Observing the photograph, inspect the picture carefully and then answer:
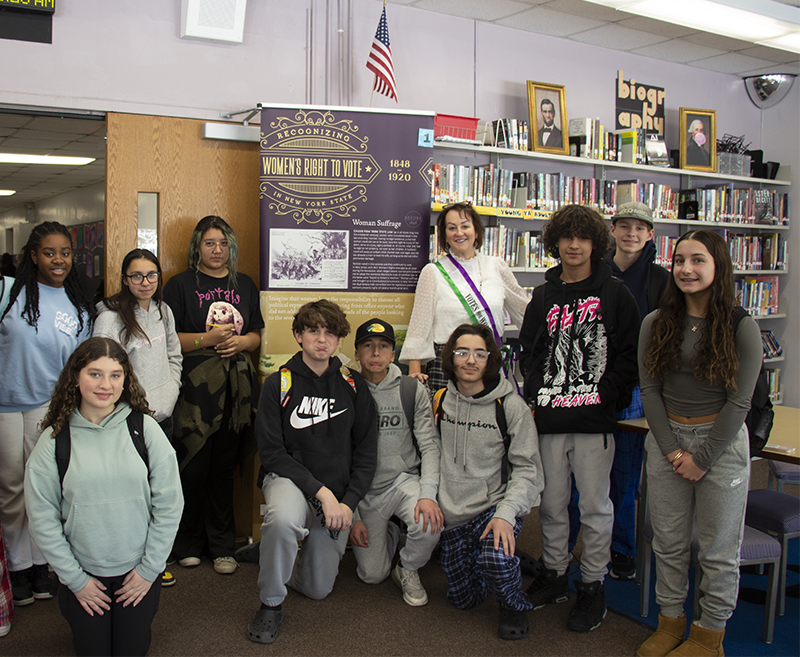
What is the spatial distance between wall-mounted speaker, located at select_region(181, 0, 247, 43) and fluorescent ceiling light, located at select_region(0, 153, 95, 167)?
5519mm

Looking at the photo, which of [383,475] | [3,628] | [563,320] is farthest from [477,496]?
[3,628]

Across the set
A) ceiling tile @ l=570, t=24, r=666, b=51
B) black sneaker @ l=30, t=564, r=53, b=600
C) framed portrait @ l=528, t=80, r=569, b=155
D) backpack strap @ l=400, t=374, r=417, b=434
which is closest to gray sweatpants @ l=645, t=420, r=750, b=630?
backpack strap @ l=400, t=374, r=417, b=434

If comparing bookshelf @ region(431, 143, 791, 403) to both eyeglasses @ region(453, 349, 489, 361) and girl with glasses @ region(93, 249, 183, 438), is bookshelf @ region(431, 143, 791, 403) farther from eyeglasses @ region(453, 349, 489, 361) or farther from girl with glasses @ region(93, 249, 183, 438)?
girl with glasses @ region(93, 249, 183, 438)

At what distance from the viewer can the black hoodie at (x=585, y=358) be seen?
2.67m

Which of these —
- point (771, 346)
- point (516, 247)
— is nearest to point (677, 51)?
point (516, 247)

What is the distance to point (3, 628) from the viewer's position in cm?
260

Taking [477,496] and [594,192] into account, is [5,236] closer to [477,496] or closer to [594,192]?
[594,192]

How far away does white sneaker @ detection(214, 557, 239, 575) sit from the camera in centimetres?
322

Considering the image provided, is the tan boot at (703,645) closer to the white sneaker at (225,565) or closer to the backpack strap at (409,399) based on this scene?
the backpack strap at (409,399)

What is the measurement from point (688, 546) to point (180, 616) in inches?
79.4

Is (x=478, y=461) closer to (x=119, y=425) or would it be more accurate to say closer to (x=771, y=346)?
(x=119, y=425)

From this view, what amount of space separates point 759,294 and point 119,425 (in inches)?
228

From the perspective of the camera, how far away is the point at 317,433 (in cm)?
286

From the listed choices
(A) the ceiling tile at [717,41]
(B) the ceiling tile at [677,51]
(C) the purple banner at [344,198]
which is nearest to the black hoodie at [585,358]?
(C) the purple banner at [344,198]
